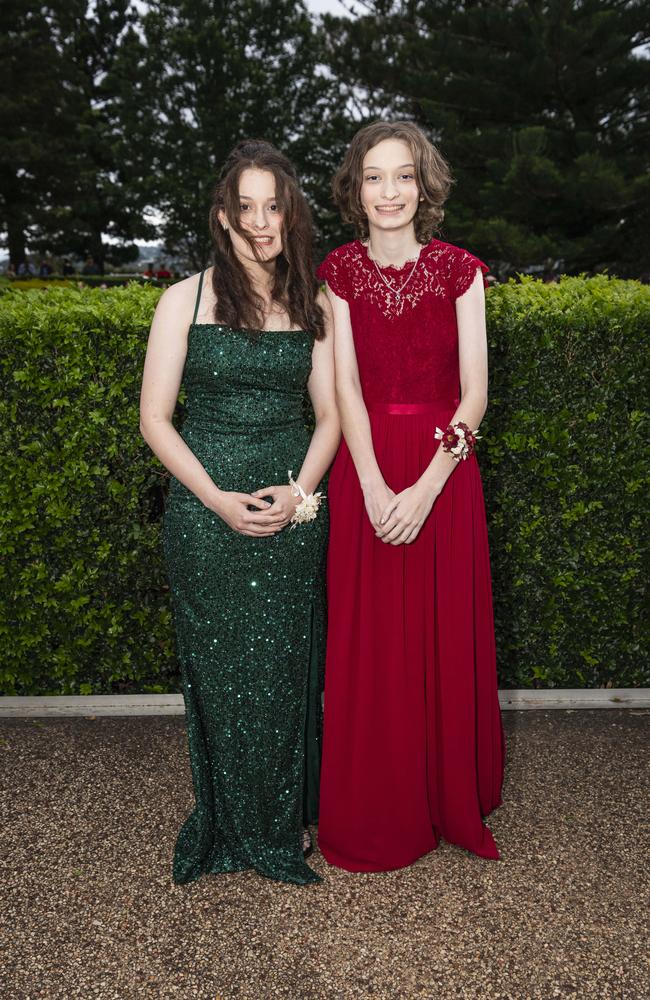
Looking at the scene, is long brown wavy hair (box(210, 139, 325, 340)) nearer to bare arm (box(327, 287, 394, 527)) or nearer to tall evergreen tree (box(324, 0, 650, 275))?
bare arm (box(327, 287, 394, 527))

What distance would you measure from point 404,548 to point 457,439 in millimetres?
423

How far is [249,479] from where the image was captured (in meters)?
2.76

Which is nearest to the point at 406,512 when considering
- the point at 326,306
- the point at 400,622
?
the point at 400,622

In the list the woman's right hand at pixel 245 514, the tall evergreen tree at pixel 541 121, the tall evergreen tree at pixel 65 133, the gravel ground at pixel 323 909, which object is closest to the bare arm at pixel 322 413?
the woman's right hand at pixel 245 514

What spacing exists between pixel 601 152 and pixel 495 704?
20.8m

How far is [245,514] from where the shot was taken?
2654 mm

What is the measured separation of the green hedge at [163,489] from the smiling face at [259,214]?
1.46 meters

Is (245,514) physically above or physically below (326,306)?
below

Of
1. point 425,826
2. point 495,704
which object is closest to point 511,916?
point 425,826

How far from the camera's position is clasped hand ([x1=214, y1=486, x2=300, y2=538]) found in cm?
266

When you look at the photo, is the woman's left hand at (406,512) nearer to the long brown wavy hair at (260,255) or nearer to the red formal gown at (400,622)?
the red formal gown at (400,622)

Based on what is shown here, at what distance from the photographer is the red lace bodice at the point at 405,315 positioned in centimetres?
280

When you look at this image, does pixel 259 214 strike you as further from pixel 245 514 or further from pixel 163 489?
pixel 163 489

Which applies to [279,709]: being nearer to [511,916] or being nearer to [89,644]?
[511,916]
